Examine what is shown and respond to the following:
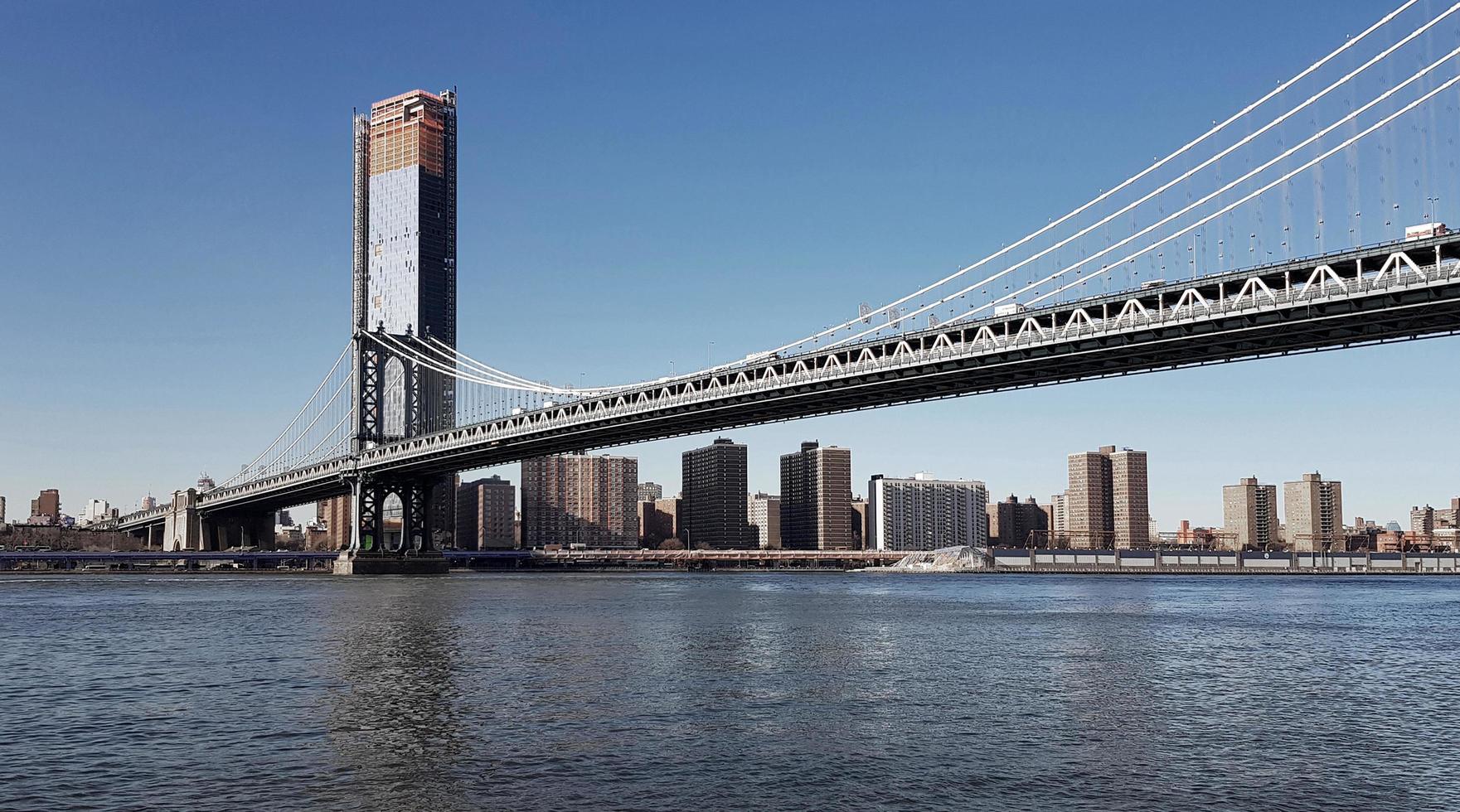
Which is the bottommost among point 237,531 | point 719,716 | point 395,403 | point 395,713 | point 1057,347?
point 719,716

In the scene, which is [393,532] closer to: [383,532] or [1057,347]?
[383,532]

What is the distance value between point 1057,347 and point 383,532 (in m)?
76.1

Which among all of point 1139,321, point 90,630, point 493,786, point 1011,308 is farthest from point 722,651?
point 1011,308

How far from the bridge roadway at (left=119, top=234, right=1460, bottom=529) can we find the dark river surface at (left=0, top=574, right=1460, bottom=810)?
1186cm

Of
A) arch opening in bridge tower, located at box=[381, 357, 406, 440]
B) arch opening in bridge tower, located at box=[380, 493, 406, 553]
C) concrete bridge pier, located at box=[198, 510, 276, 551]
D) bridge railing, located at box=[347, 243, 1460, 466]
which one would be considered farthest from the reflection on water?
concrete bridge pier, located at box=[198, 510, 276, 551]

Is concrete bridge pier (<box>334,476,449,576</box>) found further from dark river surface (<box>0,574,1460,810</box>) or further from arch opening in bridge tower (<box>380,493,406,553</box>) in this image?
dark river surface (<box>0,574,1460,810</box>)

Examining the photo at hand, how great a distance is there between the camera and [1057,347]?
56.7 meters

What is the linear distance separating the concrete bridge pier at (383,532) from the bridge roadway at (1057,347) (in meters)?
15.0

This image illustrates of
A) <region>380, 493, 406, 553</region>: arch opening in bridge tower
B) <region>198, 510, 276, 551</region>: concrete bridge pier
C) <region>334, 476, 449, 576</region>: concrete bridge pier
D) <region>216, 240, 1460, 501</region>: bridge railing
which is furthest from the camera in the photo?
<region>198, 510, 276, 551</region>: concrete bridge pier

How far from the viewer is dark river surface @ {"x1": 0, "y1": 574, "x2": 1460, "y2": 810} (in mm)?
15906

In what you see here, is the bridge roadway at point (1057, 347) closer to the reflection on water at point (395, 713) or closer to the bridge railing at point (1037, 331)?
the bridge railing at point (1037, 331)

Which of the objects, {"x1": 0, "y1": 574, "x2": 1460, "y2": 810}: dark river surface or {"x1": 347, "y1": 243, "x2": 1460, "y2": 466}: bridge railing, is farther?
{"x1": 347, "y1": 243, "x2": 1460, "y2": 466}: bridge railing

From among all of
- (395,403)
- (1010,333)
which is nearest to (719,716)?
(1010,333)

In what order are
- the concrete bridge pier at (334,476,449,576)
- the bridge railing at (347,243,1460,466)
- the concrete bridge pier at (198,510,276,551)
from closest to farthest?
the bridge railing at (347,243,1460,466) → the concrete bridge pier at (334,476,449,576) → the concrete bridge pier at (198,510,276,551)
